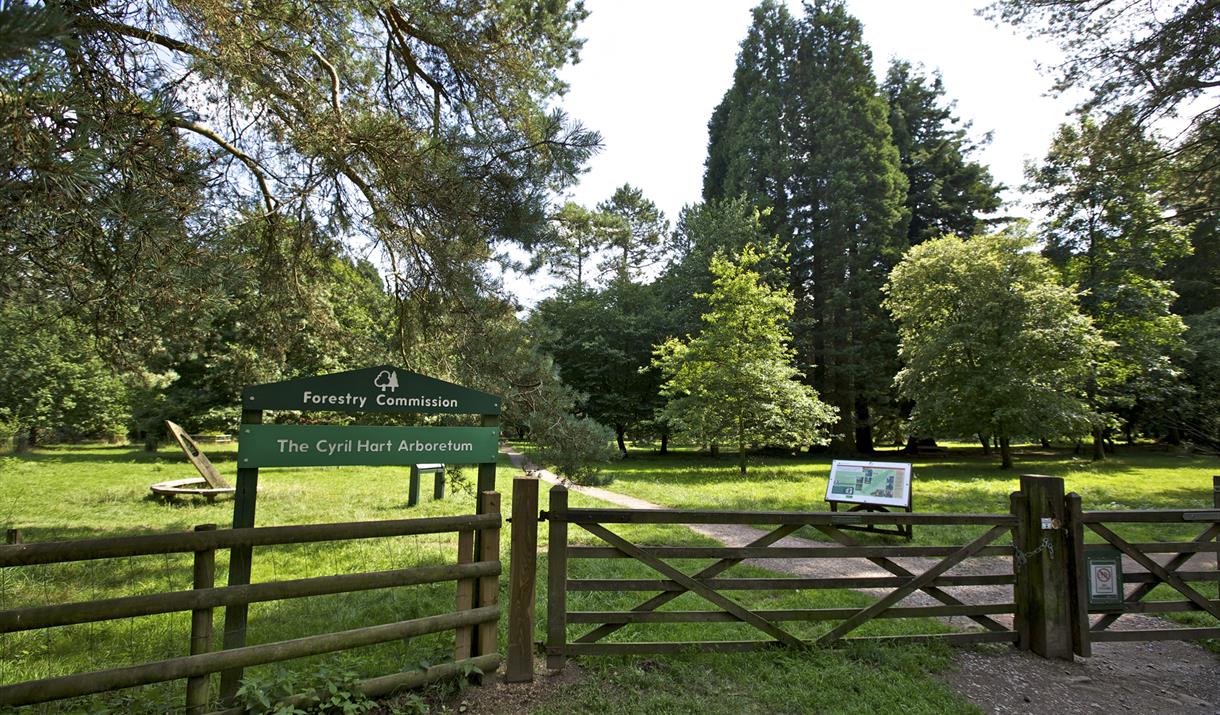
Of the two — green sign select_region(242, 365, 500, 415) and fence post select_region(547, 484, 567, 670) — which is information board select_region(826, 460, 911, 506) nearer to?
fence post select_region(547, 484, 567, 670)

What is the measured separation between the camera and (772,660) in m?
4.29

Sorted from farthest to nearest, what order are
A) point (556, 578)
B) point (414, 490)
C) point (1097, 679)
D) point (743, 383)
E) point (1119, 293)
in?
point (1119, 293) → point (743, 383) → point (414, 490) → point (1097, 679) → point (556, 578)

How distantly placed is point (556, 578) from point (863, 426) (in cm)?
2872

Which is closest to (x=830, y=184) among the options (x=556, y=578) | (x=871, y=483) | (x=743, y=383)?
(x=743, y=383)

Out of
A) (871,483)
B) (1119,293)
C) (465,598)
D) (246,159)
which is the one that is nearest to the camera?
(465,598)

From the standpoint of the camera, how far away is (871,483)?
9008 mm

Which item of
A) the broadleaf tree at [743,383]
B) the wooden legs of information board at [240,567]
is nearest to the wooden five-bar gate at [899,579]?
the wooden legs of information board at [240,567]

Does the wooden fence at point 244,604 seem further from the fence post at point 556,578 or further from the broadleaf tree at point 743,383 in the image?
the broadleaf tree at point 743,383

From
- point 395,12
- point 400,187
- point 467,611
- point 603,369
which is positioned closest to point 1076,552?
point 467,611

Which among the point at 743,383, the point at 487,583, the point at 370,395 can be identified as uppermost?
the point at 743,383

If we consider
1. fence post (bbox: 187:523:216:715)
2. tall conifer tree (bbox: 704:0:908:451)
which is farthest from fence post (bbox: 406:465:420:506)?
tall conifer tree (bbox: 704:0:908:451)

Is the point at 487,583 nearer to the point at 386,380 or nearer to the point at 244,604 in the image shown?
the point at 244,604

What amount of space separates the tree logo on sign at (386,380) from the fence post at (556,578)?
1.30m

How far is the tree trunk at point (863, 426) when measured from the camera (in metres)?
29.7
